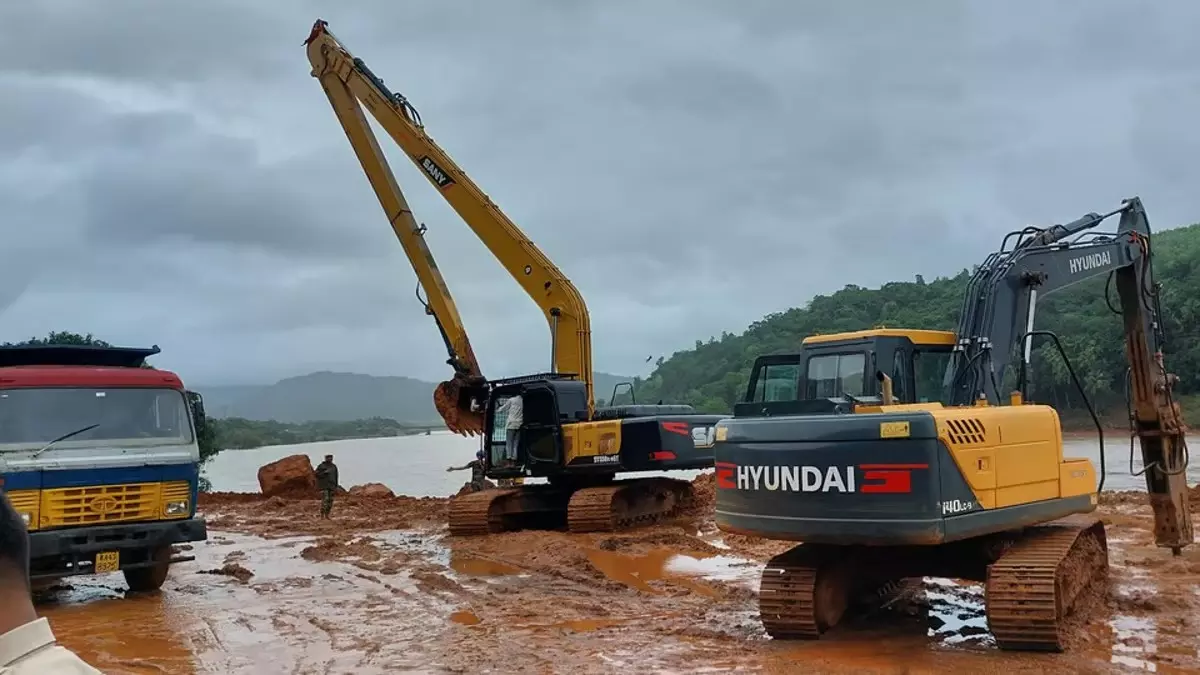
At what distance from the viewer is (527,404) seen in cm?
1516

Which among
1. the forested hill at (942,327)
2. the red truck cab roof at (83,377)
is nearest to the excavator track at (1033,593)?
the red truck cab roof at (83,377)

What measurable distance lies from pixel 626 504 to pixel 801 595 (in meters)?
7.47

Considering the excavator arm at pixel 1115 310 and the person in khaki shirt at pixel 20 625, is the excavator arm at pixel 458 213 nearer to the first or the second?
the excavator arm at pixel 1115 310

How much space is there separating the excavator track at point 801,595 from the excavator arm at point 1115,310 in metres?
1.84

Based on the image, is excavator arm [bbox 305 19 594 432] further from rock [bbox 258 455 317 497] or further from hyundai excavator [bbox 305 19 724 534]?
rock [bbox 258 455 317 497]

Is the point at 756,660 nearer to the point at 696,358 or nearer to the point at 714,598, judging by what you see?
the point at 714,598

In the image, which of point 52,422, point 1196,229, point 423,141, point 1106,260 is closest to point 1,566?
point 52,422

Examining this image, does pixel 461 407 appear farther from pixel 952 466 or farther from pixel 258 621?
pixel 952 466

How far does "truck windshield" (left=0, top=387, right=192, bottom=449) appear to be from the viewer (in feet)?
32.0

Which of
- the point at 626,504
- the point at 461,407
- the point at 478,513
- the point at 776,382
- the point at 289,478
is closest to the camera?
the point at 776,382

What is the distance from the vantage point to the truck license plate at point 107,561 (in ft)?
31.7

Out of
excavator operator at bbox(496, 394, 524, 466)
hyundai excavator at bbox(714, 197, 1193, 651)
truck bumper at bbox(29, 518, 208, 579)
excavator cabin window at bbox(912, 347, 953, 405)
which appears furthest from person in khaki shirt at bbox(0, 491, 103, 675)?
excavator operator at bbox(496, 394, 524, 466)

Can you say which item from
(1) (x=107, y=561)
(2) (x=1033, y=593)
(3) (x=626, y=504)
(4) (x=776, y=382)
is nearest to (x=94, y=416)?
(1) (x=107, y=561)

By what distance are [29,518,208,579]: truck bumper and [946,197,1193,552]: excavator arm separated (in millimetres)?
7454
